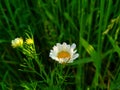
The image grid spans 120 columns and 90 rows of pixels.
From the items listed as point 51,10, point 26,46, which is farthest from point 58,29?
point 26,46

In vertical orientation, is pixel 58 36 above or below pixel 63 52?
above

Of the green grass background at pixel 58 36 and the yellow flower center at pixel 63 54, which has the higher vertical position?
the green grass background at pixel 58 36

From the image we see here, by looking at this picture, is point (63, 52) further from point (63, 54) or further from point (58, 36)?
point (58, 36)

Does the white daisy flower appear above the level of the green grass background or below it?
below

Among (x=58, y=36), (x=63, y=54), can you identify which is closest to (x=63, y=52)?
(x=63, y=54)

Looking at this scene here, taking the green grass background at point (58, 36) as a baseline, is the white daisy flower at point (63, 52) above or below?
below

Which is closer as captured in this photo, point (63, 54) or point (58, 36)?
point (63, 54)

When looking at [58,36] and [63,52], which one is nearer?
[63,52]

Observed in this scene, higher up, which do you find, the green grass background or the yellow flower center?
the green grass background
